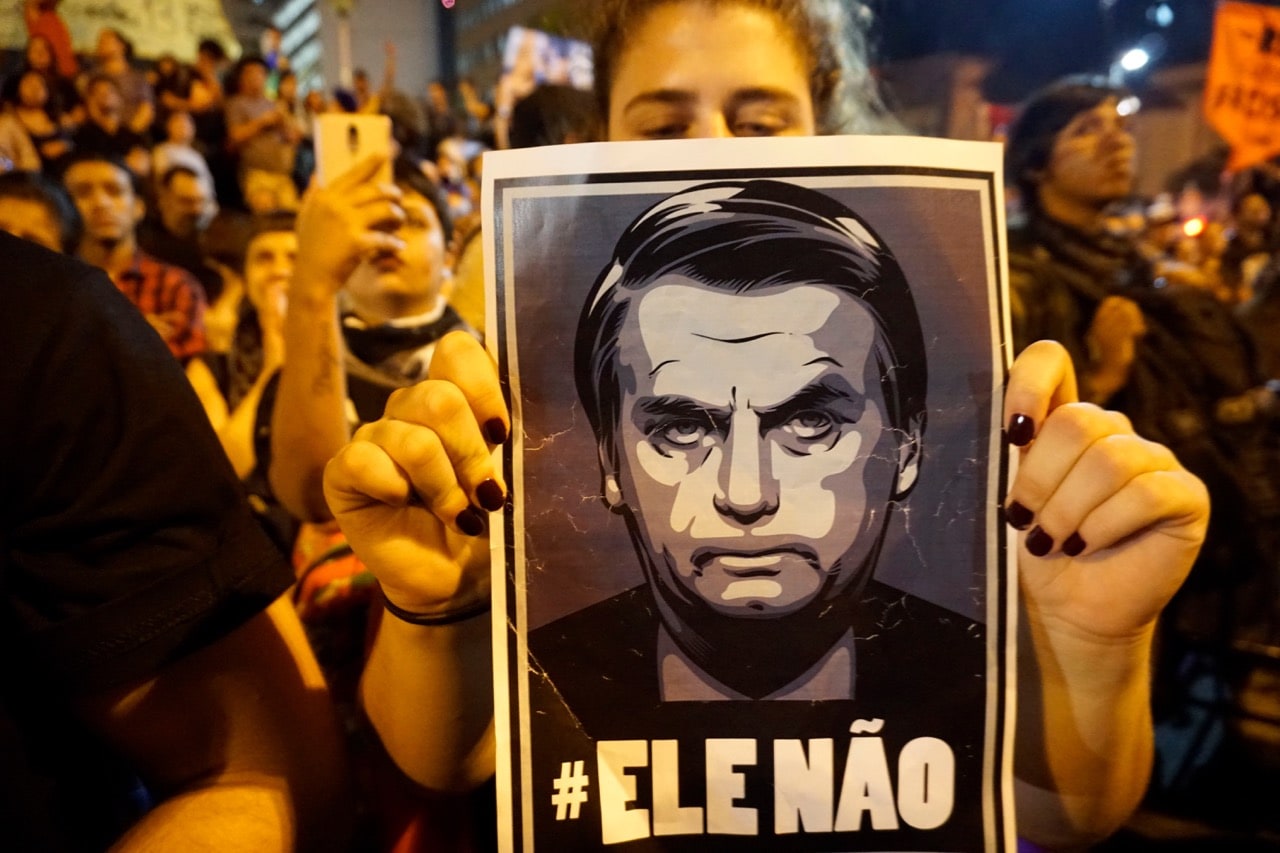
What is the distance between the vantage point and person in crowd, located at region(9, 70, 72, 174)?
230 centimetres

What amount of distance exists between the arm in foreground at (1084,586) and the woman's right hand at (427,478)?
320 mm

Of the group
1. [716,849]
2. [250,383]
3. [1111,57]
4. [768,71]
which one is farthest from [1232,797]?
[1111,57]

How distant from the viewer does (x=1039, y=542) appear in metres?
0.48

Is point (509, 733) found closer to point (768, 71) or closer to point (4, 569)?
point (4, 569)

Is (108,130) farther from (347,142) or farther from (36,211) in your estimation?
(347,142)

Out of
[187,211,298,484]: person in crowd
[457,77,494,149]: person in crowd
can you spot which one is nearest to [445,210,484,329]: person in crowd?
[187,211,298,484]: person in crowd

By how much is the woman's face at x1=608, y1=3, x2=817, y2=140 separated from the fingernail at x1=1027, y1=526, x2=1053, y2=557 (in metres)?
0.40

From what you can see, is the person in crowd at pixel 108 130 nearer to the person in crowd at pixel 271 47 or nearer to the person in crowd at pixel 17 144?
the person in crowd at pixel 17 144

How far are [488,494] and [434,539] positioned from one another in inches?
2.2

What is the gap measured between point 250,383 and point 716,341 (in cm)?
126

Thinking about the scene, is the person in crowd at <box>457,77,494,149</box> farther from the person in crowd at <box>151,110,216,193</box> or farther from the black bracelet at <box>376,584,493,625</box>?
the black bracelet at <box>376,584,493,625</box>

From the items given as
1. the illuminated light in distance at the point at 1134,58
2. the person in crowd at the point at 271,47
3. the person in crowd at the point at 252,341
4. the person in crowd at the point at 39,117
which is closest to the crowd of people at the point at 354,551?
the person in crowd at the point at 252,341

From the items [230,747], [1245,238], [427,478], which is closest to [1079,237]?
[427,478]

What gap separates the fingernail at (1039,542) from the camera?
478 mm
